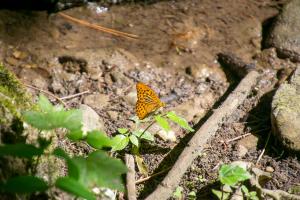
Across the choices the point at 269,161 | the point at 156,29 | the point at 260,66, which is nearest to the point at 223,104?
the point at 269,161

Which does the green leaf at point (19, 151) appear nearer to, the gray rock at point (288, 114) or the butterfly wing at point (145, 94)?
the butterfly wing at point (145, 94)

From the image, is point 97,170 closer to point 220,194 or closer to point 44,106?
point 44,106

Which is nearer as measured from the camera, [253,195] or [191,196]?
[253,195]

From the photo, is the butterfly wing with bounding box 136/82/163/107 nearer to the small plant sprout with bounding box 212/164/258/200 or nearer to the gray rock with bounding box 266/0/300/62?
the small plant sprout with bounding box 212/164/258/200

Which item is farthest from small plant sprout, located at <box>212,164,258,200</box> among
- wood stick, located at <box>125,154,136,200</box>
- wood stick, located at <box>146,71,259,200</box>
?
wood stick, located at <box>125,154,136,200</box>

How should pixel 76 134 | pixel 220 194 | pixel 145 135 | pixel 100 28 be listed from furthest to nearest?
pixel 100 28
pixel 145 135
pixel 220 194
pixel 76 134

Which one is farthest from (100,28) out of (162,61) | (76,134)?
(76,134)
